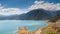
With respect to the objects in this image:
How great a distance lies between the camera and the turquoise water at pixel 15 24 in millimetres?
1455

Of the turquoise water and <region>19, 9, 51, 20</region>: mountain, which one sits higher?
<region>19, 9, 51, 20</region>: mountain

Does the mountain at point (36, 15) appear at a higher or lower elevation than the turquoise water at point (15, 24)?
higher

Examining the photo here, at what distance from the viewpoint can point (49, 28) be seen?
1442 millimetres

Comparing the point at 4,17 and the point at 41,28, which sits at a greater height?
the point at 4,17

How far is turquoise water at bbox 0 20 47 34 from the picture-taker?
1.45 m

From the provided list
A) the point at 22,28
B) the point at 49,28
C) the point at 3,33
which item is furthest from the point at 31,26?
the point at 3,33

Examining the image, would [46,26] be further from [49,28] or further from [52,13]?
[52,13]

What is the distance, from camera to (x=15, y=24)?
4.83 feet

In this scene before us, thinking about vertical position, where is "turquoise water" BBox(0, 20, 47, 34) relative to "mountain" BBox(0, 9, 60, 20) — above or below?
below

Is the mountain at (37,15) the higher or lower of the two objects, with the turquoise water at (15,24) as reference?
higher

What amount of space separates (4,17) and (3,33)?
20 cm

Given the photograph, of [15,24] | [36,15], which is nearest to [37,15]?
[36,15]

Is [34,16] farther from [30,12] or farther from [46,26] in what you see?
[46,26]

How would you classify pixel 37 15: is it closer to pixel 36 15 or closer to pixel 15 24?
pixel 36 15
